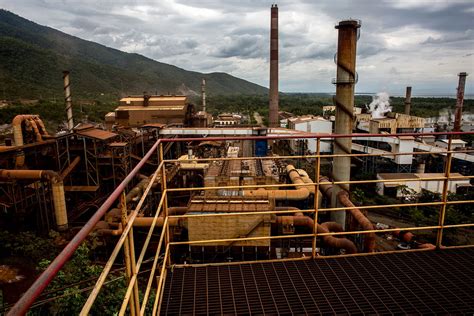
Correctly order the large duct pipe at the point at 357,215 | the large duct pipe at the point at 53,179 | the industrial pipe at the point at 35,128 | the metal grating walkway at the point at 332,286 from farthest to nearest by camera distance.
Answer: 1. the industrial pipe at the point at 35,128
2. the large duct pipe at the point at 53,179
3. the large duct pipe at the point at 357,215
4. the metal grating walkway at the point at 332,286

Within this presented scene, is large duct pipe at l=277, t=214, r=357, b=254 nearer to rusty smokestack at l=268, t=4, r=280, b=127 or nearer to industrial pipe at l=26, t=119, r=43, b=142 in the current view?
industrial pipe at l=26, t=119, r=43, b=142

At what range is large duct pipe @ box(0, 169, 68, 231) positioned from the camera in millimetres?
11000

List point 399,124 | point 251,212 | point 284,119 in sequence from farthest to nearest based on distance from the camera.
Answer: point 284,119 < point 399,124 < point 251,212

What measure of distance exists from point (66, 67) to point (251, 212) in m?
72.7

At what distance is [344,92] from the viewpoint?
13945 mm

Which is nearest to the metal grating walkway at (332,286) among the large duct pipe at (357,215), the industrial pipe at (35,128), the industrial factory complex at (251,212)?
the industrial factory complex at (251,212)

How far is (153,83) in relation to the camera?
102562 mm

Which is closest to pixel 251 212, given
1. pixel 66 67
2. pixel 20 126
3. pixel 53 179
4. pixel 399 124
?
pixel 53 179

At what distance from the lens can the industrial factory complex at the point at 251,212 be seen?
8.66 ft

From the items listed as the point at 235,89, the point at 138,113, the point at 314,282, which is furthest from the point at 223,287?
the point at 235,89

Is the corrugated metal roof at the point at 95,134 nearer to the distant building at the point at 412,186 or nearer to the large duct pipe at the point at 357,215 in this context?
the large duct pipe at the point at 357,215

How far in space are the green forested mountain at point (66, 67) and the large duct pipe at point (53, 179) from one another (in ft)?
122

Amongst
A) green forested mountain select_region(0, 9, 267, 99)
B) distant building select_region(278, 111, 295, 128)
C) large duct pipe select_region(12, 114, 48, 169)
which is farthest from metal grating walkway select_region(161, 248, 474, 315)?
green forested mountain select_region(0, 9, 267, 99)

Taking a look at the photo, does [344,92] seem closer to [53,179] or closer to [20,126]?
[53,179]
